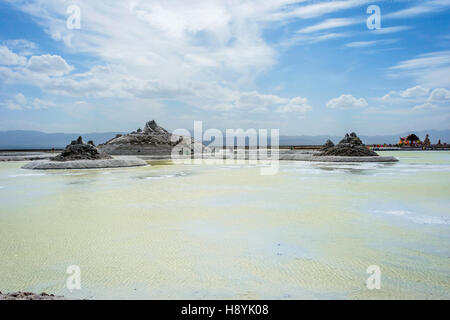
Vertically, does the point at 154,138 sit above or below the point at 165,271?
above

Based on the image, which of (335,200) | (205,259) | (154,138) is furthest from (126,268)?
(154,138)

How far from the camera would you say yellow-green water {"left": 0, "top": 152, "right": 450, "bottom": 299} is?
349cm

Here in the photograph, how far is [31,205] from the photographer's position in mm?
8461

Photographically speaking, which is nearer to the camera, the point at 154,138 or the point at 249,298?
the point at 249,298

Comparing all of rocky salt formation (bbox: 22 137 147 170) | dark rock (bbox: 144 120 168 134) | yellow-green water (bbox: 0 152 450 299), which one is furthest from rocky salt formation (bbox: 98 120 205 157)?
yellow-green water (bbox: 0 152 450 299)

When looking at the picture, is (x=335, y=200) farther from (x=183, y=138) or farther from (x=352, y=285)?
(x=183, y=138)

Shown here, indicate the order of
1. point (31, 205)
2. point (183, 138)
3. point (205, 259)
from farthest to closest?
point (183, 138), point (31, 205), point (205, 259)

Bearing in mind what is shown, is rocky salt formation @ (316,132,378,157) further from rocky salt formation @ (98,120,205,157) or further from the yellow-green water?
rocky salt formation @ (98,120,205,157)

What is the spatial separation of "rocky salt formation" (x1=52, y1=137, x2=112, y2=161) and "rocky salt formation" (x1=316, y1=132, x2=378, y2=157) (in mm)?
18265

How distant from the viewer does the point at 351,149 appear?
26.5 m

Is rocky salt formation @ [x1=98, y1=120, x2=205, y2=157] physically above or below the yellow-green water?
above

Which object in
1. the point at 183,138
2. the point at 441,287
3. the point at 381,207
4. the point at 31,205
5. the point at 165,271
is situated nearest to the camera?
the point at 441,287

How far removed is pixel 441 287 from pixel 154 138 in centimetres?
4174

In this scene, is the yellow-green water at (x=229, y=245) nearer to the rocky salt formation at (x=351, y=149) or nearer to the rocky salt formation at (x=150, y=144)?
the rocky salt formation at (x=351, y=149)
